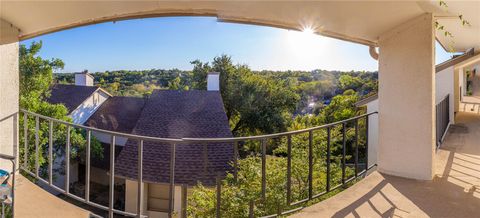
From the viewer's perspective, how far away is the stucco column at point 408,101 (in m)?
2.67

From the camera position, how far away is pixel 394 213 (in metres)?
2.00

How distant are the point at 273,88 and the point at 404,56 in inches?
513

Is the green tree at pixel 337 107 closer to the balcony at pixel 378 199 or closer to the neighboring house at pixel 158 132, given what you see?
the neighboring house at pixel 158 132

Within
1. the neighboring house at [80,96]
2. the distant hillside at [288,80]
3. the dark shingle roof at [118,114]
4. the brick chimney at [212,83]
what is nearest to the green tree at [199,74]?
the distant hillside at [288,80]

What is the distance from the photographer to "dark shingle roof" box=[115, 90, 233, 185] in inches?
264

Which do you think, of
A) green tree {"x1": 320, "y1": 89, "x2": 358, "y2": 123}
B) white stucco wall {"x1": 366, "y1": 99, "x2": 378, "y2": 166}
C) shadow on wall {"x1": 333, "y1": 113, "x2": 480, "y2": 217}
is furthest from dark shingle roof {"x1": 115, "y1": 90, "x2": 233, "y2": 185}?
green tree {"x1": 320, "y1": 89, "x2": 358, "y2": 123}

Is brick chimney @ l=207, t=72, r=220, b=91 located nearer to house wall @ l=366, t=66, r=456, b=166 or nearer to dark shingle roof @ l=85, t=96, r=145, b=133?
dark shingle roof @ l=85, t=96, r=145, b=133

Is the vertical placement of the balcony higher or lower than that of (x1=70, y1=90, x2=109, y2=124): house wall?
lower

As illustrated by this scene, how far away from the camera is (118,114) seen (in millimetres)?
11477

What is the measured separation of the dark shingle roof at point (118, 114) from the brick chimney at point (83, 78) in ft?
3.82

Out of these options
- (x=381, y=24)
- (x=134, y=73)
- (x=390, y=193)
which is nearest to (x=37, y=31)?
(x=381, y=24)

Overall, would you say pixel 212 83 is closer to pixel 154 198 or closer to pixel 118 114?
pixel 118 114

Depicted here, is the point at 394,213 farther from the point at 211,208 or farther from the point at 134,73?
the point at 134,73

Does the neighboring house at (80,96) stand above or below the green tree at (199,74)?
below
